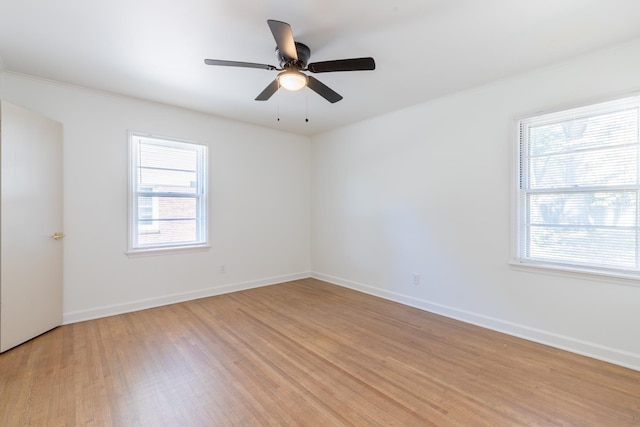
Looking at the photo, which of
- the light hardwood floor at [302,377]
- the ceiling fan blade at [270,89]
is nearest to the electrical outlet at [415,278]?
the light hardwood floor at [302,377]

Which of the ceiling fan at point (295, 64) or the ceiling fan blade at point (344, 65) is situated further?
the ceiling fan blade at point (344, 65)

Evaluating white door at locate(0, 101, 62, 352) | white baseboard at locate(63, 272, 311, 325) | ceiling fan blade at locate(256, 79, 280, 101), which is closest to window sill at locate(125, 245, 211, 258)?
white baseboard at locate(63, 272, 311, 325)

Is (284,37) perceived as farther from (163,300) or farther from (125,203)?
(163,300)

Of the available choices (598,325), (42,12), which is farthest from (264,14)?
(598,325)

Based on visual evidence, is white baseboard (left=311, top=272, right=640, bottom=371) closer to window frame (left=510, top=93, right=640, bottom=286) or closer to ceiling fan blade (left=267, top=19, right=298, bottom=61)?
window frame (left=510, top=93, right=640, bottom=286)

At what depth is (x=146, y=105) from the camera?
3.64 m

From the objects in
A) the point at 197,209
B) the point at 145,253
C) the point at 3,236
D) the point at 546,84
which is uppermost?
the point at 546,84

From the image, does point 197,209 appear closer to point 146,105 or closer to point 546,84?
point 146,105

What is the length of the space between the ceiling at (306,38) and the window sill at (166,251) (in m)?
1.93

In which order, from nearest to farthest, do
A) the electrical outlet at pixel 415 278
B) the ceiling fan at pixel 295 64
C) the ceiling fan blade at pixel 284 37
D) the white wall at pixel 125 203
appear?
the ceiling fan blade at pixel 284 37
the ceiling fan at pixel 295 64
the white wall at pixel 125 203
the electrical outlet at pixel 415 278

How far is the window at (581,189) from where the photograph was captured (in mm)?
2363

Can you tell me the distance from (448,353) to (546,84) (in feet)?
8.75

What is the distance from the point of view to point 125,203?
3.51 m

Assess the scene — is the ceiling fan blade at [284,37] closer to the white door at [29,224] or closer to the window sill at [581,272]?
the white door at [29,224]
